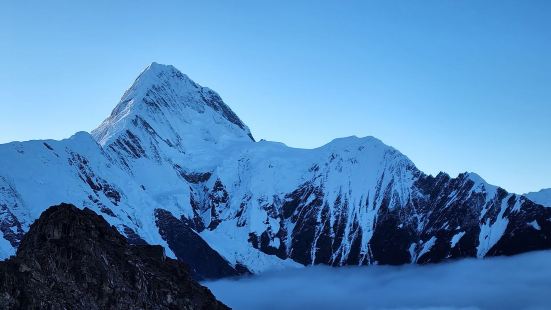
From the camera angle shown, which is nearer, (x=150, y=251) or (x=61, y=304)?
(x=61, y=304)

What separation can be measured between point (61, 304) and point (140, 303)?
9.31 metres

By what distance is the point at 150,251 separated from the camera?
366ft

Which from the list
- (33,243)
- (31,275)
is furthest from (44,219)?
(31,275)

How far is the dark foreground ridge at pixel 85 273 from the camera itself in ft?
307

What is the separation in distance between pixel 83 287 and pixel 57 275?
3095 mm

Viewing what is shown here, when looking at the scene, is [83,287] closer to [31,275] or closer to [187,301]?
[31,275]

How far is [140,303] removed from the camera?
326ft

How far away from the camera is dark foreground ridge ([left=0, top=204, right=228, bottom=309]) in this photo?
93.5 meters

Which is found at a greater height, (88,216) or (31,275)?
(88,216)

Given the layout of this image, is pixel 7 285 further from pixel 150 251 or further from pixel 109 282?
pixel 150 251

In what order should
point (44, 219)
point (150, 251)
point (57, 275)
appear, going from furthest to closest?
point (150, 251), point (44, 219), point (57, 275)

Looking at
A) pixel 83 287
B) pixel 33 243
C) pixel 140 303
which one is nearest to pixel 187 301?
pixel 140 303

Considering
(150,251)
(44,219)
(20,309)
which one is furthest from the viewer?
(150,251)

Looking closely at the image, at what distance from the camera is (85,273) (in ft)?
322
